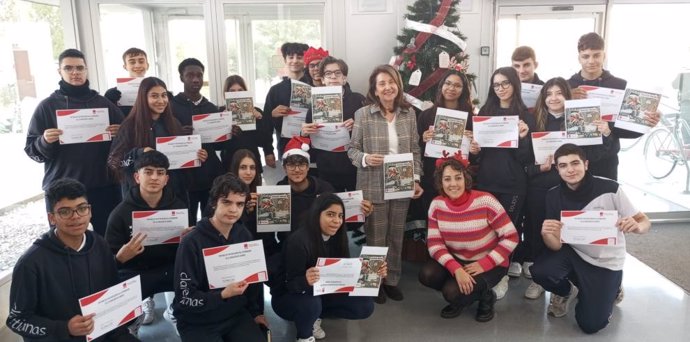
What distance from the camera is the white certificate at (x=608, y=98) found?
3629 millimetres

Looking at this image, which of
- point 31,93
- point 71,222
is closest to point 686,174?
point 71,222

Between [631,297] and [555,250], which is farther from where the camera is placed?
[631,297]

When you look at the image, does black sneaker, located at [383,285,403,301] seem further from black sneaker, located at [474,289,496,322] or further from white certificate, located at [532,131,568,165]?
white certificate, located at [532,131,568,165]

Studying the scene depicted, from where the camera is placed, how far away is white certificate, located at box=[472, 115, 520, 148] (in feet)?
11.8

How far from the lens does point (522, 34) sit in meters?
5.39

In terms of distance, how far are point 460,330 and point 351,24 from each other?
328cm

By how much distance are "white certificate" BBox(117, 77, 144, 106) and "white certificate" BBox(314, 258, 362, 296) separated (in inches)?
77.8

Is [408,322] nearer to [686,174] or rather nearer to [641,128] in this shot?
[641,128]

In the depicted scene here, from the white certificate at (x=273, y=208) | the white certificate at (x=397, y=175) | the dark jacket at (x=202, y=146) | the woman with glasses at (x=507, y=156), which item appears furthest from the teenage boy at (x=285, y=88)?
the woman with glasses at (x=507, y=156)

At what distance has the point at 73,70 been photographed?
3.37 metres

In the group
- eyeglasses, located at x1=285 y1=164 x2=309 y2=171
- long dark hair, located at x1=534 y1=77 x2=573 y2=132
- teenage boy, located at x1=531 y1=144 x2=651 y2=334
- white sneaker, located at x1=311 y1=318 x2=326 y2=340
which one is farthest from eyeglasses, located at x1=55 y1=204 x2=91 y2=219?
long dark hair, located at x1=534 y1=77 x2=573 y2=132

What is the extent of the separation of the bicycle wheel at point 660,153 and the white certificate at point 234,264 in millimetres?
5146

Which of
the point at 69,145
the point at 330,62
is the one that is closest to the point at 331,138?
the point at 330,62

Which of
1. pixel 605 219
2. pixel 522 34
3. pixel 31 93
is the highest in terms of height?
pixel 522 34
